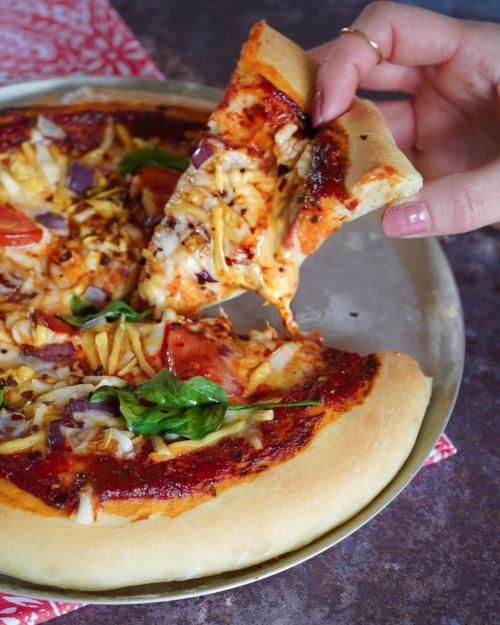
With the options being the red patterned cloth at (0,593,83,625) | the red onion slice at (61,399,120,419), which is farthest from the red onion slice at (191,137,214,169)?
the red patterned cloth at (0,593,83,625)

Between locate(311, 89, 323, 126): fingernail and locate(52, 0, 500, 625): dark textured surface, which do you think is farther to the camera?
locate(311, 89, 323, 126): fingernail

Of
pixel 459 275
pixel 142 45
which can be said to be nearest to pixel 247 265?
Answer: pixel 459 275

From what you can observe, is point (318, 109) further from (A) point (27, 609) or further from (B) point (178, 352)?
(A) point (27, 609)

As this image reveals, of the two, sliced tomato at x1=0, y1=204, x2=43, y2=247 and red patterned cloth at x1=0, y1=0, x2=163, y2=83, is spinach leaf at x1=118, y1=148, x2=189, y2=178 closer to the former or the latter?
sliced tomato at x1=0, y1=204, x2=43, y2=247

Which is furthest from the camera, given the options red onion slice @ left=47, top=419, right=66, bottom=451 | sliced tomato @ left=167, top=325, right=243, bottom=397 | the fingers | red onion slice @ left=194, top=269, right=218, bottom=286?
the fingers

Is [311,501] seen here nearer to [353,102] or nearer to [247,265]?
[247,265]

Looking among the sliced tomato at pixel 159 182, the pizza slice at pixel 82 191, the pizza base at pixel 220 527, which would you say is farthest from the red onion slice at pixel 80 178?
the pizza base at pixel 220 527

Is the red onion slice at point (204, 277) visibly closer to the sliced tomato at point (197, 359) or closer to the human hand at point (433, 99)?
the sliced tomato at point (197, 359)
